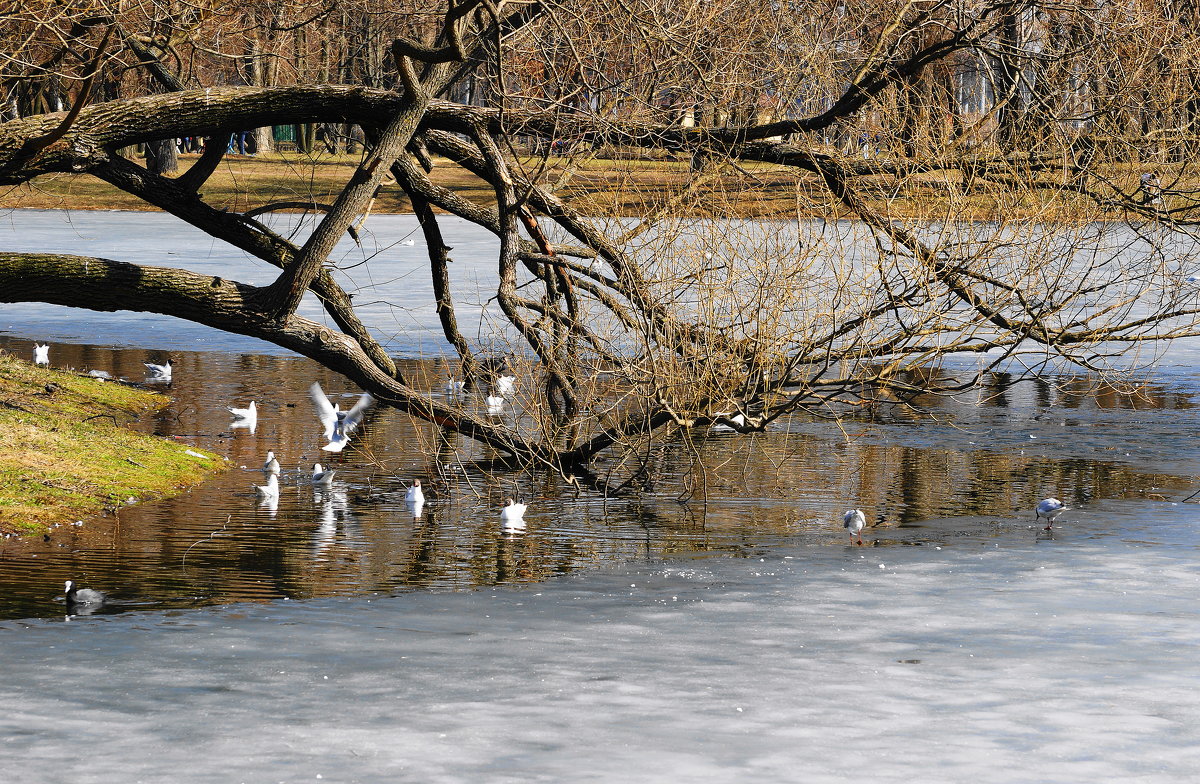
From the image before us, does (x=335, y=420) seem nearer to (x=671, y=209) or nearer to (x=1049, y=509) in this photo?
(x=671, y=209)

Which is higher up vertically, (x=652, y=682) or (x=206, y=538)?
(x=206, y=538)

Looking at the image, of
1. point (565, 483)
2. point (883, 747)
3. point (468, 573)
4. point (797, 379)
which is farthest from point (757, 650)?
point (565, 483)

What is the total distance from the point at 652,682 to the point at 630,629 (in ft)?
3.22

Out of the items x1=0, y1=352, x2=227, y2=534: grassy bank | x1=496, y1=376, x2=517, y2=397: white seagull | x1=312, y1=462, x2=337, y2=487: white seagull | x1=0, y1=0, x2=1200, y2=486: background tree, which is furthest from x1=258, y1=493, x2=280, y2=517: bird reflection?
x1=496, y1=376, x2=517, y2=397: white seagull

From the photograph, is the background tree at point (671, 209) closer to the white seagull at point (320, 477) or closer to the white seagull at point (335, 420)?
the white seagull at point (335, 420)

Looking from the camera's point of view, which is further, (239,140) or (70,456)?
(239,140)

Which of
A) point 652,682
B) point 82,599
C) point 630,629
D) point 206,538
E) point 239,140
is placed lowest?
point 652,682

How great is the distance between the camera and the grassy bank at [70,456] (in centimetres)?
1074

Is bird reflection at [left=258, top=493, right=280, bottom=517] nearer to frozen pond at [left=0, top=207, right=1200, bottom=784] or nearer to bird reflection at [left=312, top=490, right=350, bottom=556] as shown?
frozen pond at [left=0, top=207, right=1200, bottom=784]

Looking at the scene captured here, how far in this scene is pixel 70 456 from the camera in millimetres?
11836

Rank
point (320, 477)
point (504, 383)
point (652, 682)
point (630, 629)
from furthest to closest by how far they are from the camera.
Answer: point (504, 383)
point (320, 477)
point (630, 629)
point (652, 682)

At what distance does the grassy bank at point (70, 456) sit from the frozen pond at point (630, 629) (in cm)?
36

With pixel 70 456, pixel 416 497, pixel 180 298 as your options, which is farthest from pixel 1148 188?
pixel 70 456

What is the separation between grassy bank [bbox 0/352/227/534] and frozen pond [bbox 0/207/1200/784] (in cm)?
36
